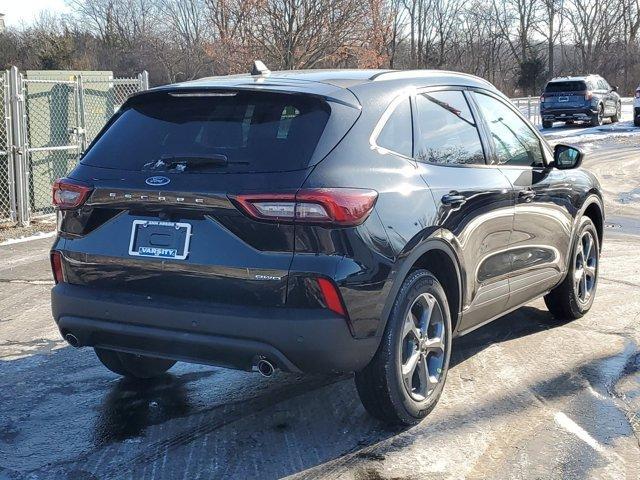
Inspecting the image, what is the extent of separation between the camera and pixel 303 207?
11.6 ft

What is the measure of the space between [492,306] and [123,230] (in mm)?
2295

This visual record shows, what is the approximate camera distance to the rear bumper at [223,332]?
355 centimetres

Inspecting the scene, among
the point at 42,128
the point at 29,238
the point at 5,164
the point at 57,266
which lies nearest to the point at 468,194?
the point at 57,266

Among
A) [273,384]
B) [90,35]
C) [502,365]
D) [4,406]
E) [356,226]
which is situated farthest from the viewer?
[90,35]

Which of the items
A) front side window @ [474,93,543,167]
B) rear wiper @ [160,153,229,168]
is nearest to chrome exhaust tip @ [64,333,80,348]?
rear wiper @ [160,153,229,168]

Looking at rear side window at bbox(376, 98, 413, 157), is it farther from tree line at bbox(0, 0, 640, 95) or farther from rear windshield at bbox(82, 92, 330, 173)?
tree line at bbox(0, 0, 640, 95)

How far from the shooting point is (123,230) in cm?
387

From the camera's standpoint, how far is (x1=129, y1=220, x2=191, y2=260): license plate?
12.2 ft

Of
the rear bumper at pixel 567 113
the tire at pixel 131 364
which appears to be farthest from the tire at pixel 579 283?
the rear bumper at pixel 567 113

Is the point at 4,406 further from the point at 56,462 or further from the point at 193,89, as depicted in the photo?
the point at 193,89

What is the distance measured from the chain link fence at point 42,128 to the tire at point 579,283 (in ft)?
21.1

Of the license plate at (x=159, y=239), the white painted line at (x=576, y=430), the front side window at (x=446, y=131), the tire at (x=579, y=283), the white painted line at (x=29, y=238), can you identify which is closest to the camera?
the license plate at (x=159, y=239)

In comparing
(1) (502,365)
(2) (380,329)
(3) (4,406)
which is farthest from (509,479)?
(3) (4,406)

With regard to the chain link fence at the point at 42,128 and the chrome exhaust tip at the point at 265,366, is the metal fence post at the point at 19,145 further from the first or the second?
the chrome exhaust tip at the point at 265,366
